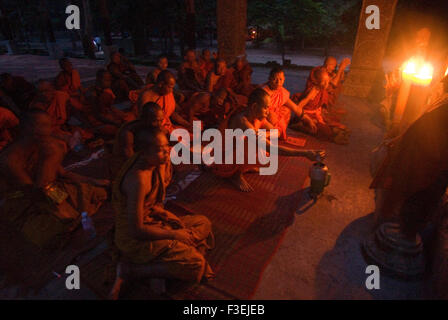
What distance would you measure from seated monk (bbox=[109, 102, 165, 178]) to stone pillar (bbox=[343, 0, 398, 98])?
8.58 m

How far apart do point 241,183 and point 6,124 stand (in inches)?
162

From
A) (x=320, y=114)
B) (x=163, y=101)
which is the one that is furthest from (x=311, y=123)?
(x=163, y=101)

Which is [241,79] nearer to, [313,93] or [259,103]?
[313,93]

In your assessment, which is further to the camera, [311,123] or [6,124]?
[311,123]

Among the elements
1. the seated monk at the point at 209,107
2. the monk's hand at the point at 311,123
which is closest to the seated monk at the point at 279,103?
the monk's hand at the point at 311,123

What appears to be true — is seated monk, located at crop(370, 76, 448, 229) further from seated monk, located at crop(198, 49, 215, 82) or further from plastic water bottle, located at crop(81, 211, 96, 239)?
seated monk, located at crop(198, 49, 215, 82)

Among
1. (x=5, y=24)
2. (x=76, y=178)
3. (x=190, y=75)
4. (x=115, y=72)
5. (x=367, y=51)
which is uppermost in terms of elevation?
(x=5, y=24)

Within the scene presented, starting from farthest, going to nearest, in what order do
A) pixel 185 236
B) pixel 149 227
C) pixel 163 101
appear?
1. pixel 163 101
2. pixel 185 236
3. pixel 149 227

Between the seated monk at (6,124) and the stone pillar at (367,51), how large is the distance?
394 inches

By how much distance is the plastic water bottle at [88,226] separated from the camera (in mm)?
3186

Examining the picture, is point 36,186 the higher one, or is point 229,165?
point 36,186

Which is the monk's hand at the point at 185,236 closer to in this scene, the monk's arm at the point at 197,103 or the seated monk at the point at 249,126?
the seated monk at the point at 249,126

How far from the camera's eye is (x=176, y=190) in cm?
422

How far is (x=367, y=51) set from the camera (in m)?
9.03
